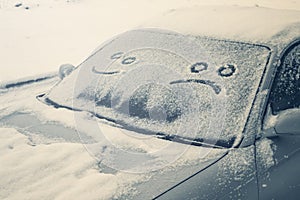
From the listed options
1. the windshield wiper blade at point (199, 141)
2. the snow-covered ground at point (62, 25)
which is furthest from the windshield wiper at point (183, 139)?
the snow-covered ground at point (62, 25)

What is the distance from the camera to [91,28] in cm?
881

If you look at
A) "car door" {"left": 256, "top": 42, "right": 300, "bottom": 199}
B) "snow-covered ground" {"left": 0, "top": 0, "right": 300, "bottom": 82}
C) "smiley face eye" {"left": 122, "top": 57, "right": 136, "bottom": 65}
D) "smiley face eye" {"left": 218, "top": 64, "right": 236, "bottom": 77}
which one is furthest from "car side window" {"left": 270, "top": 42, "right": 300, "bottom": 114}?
"snow-covered ground" {"left": 0, "top": 0, "right": 300, "bottom": 82}

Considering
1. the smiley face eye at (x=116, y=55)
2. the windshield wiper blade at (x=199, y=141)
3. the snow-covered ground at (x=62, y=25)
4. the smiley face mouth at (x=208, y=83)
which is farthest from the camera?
the snow-covered ground at (x=62, y=25)

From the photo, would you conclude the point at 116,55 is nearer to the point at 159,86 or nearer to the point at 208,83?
the point at 159,86

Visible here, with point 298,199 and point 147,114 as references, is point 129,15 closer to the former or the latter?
point 147,114

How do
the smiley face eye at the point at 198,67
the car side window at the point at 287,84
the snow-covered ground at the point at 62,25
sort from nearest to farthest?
1. the car side window at the point at 287,84
2. the smiley face eye at the point at 198,67
3. the snow-covered ground at the point at 62,25

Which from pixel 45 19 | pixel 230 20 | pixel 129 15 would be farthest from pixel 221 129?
pixel 45 19

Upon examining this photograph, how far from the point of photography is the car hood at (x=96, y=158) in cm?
183

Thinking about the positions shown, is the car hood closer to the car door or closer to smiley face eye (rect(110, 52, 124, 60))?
the car door

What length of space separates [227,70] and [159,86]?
1.56 ft

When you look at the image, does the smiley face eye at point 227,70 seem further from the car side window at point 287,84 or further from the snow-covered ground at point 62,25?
the snow-covered ground at point 62,25

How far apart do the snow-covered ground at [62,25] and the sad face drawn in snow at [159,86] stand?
370 cm

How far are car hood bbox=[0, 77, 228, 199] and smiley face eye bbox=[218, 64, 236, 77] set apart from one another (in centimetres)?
59

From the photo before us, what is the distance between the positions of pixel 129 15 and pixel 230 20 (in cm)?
717
